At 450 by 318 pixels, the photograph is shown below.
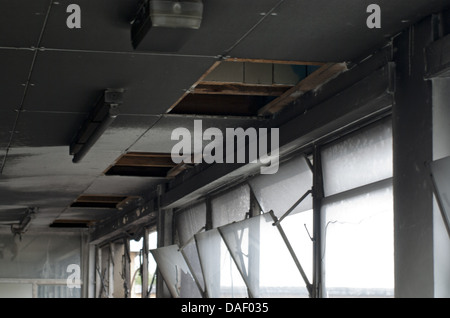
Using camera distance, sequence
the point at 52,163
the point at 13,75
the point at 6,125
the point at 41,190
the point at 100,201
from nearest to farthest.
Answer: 1. the point at 13,75
2. the point at 6,125
3. the point at 52,163
4. the point at 41,190
5. the point at 100,201

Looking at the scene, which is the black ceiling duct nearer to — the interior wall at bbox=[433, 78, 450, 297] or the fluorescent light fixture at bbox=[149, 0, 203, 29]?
the fluorescent light fixture at bbox=[149, 0, 203, 29]

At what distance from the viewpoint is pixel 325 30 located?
142 inches

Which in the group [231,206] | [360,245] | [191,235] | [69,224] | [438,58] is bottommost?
[360,245]

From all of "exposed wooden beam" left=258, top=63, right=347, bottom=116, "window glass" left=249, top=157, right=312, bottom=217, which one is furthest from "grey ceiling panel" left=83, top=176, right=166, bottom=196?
"exposed wooden beam" left=258, top=63, right=347, bottom=116

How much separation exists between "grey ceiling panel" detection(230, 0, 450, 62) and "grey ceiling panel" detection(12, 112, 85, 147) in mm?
1770

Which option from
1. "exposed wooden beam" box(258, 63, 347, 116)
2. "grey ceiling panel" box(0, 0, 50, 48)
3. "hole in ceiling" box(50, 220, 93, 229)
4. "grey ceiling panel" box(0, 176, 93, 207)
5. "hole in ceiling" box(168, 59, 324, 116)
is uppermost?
"hole in ceiling" box(168, 59, 324, 116)

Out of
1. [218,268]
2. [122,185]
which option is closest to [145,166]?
[122,185]

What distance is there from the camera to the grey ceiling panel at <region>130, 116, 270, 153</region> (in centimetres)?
543

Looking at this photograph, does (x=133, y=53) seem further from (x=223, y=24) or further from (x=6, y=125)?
(x=6, y=125)

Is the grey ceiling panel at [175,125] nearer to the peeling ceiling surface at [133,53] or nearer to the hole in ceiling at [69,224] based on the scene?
the peeling ceiling surface at [133,53]

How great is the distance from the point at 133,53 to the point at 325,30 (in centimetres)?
100

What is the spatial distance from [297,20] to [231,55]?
1.89ft

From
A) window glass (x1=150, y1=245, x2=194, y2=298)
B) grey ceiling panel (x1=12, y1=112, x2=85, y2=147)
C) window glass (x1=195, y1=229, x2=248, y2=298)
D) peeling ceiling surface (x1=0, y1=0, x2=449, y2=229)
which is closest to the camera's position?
peeling ceiling surface (x1=0, y1=0, x2=449, y2=229)
